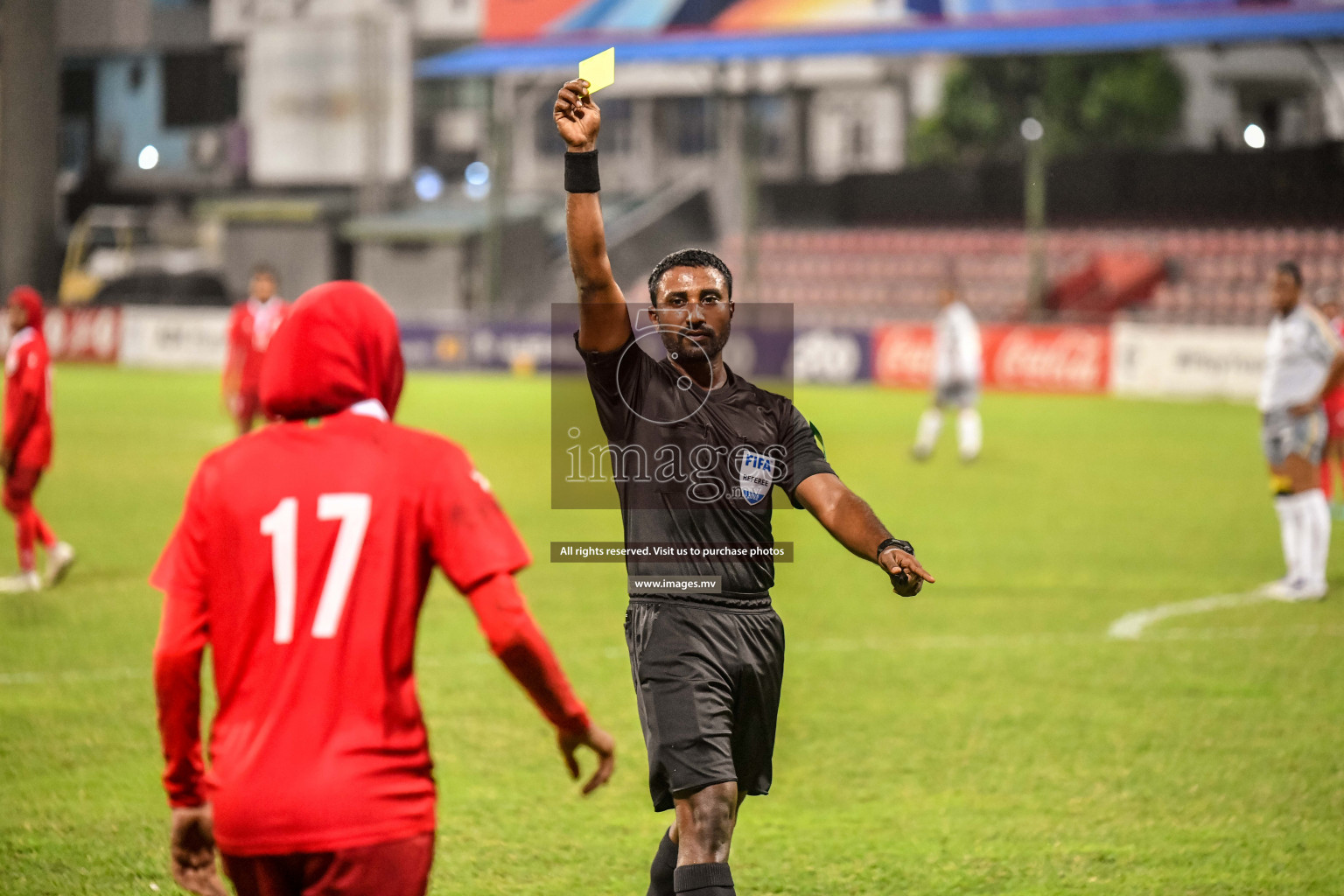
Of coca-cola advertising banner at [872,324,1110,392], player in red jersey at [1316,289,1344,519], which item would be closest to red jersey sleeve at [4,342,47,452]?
player in red jersey at [1316,289,1344,519]

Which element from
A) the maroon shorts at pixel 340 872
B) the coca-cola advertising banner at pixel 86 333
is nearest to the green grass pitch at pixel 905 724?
the maroon shorts at pixel 340 872

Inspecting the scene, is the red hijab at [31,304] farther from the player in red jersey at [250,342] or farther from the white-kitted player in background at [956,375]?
the white-kitted player in background at [956,375]

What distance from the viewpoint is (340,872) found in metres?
3.04

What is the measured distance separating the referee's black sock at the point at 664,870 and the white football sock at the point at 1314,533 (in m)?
8.39

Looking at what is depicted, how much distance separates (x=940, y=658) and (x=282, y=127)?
43.1 metres

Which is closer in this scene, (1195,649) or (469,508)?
(469,508)

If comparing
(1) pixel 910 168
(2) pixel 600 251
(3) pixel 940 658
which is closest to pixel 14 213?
(1) pixel 910 168

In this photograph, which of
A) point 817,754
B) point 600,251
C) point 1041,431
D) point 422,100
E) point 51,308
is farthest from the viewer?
point 422,100

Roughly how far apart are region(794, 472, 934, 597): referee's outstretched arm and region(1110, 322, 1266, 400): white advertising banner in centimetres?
2654

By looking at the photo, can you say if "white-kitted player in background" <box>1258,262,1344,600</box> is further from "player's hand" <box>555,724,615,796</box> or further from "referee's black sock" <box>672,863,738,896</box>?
"player's hand" <box>555,724,615,796</box>

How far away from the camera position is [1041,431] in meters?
24.8

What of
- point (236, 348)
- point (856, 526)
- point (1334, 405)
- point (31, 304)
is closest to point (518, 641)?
point (856, 526)

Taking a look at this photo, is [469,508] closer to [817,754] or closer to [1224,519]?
[817,754]

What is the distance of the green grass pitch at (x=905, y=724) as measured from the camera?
19.8 feet
